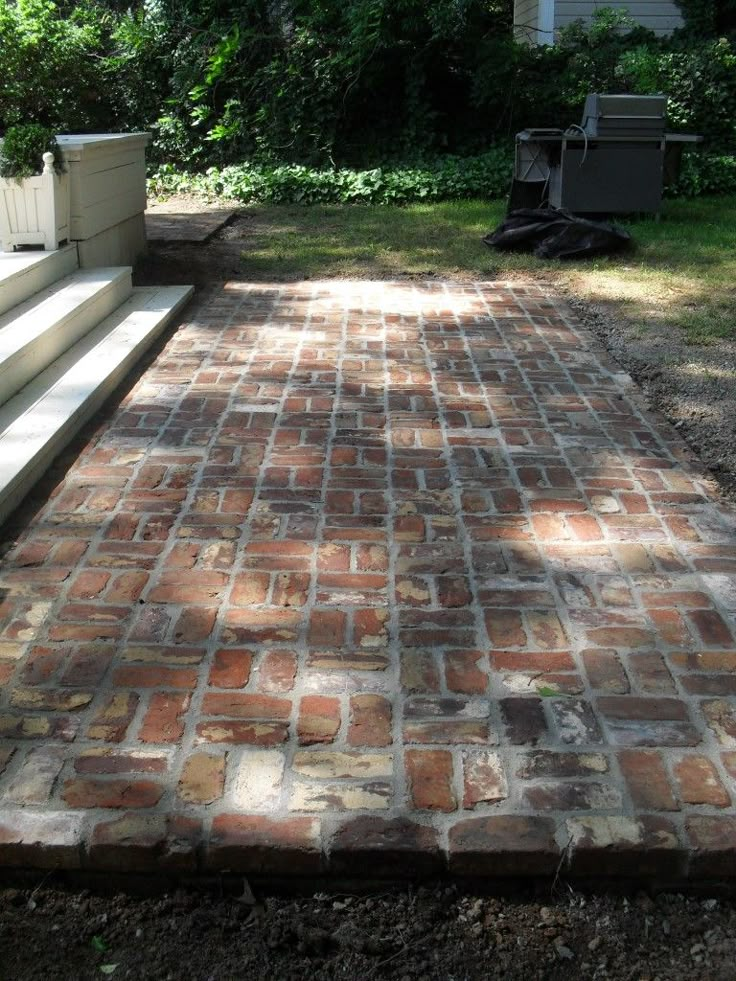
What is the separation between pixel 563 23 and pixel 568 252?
304 inches

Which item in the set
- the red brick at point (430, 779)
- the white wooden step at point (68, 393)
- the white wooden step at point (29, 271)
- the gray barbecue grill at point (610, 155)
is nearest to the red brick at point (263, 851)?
the red brick at point (430, 779)

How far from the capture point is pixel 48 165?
5.50m

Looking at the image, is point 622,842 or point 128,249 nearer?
point 622,842

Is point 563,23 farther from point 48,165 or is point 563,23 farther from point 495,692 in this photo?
point 495,692

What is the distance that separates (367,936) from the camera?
69.4 inches

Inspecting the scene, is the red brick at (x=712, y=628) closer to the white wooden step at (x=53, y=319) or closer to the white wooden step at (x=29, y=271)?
the white wooden step at (x=53, y=319)

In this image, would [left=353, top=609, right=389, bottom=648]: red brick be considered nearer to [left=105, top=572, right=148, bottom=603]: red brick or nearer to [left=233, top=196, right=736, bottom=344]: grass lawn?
[left=105, top=572, right=148, bottom=603]: red brick

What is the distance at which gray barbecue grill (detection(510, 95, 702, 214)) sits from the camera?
8195 millimetres

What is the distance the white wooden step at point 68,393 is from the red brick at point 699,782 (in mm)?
2247

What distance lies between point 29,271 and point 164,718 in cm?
361

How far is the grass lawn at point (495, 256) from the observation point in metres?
6.17

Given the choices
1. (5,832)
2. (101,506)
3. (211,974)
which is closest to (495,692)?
(211,974)

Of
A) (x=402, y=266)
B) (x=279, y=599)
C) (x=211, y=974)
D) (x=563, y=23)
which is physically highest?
(x=563, y=23)

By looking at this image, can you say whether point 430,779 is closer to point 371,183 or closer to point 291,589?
point 291,589
